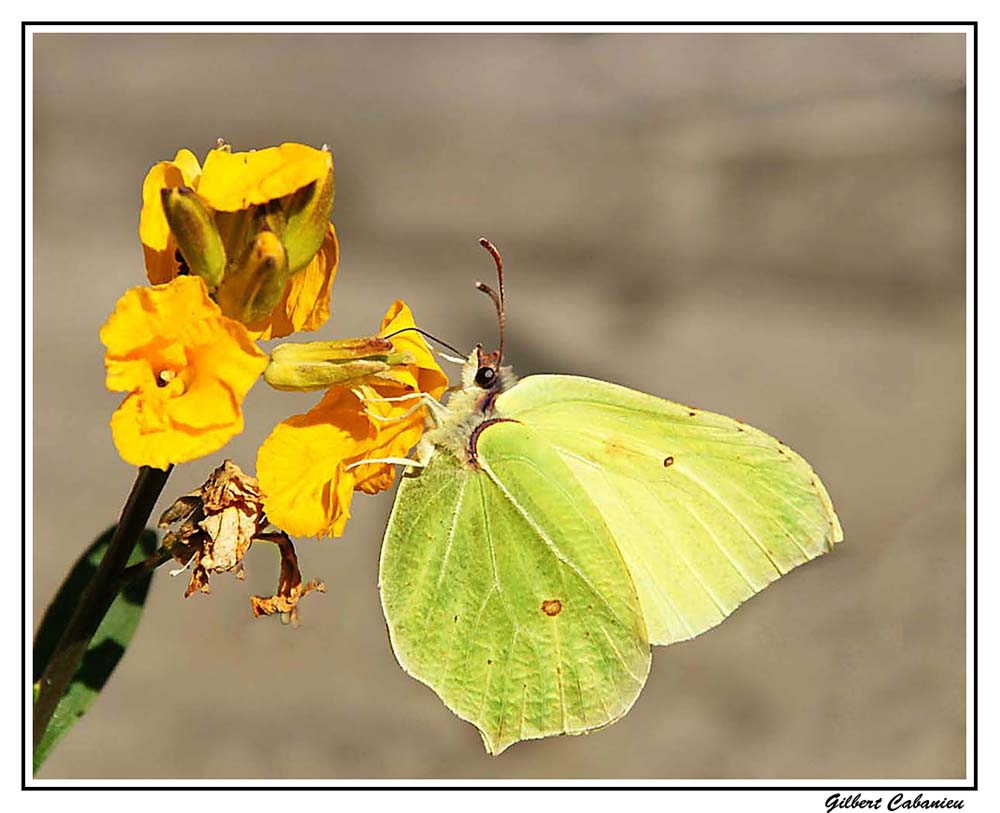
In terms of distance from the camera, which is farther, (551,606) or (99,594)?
(551,606)

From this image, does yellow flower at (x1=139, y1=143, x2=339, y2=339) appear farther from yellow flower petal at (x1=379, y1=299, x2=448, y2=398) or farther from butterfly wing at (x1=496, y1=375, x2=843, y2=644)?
butterfly wing at (x1=496, y1=375, x2=843, y2=644)

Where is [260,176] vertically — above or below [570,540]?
above

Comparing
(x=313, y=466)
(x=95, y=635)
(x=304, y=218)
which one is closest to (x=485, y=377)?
(x=313, y=466)

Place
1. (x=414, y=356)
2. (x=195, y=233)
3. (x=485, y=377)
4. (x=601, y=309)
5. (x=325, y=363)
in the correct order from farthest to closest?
(x=601, y=309) < (x=485, y=377) < (x=414, y=356) < (x=325, y=363) < (x=195, y=233)

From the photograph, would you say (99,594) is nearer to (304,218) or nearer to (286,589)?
(286,589)

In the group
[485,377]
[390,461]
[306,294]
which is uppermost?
[306,294]

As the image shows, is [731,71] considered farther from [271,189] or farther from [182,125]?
[271,189]

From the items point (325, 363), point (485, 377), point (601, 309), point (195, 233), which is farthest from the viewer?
point (601, 309)

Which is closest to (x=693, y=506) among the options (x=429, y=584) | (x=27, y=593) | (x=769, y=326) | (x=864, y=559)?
(x=429, y=584)
